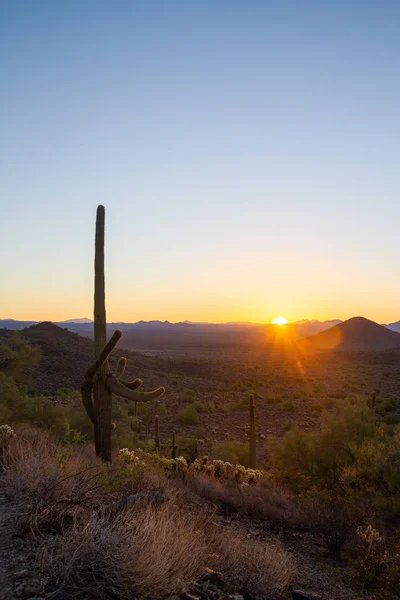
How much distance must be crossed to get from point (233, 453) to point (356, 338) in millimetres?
122072

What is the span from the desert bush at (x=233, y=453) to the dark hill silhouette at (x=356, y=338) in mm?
107571

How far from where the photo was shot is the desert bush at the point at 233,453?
67.6 ft

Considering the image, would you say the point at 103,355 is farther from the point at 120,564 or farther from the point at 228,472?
the point at 120,564

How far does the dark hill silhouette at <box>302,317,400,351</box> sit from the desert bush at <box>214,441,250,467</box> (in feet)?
353

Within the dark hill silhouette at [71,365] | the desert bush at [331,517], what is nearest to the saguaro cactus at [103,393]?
the desert bush at [331,517]

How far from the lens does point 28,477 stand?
7.59 metres

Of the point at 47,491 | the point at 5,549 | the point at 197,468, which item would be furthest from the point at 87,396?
the point at 5,549

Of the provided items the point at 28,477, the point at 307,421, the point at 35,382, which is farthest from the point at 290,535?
the point at 35,382

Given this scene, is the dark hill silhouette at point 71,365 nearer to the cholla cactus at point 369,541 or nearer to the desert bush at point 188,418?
the desert bush at point 188,418

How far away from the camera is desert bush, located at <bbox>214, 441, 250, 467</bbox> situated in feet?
67.6

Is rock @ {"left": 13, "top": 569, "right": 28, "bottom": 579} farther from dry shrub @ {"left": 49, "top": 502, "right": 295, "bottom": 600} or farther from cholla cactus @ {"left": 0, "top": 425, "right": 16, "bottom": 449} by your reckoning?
cholla cactus @ {"left": 0, "top": 425, "right": 16, "bottom": 449}

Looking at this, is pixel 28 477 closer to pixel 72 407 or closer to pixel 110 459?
pixel 110 459

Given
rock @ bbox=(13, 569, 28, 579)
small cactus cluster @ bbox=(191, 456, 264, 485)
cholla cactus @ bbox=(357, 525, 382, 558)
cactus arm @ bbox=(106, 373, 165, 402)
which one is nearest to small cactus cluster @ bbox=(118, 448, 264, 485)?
small cactus cluster @ bbox=(191, 456, 264, 485)

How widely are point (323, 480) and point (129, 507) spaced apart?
28.8ft
